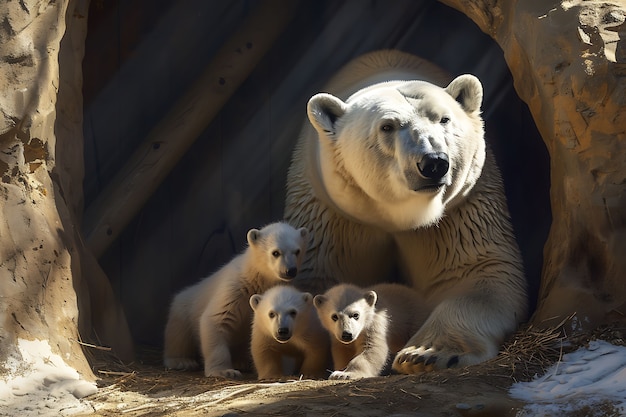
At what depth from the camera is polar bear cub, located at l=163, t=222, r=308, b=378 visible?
13.8 feet

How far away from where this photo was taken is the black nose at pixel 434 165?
3.74m

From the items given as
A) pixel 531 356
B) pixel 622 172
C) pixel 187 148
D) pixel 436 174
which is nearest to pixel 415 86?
pixel 436 174

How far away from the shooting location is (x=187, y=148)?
564 centimetres

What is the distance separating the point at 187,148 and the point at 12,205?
6.69 ft

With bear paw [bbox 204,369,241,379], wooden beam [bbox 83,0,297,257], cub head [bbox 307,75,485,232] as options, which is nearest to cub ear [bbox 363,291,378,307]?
cub head [bbox 307,75,485,232]

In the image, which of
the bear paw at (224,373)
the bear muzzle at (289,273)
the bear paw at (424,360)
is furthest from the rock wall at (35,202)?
the bear paw at (424,360)

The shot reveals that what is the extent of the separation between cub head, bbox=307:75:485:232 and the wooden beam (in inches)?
51.3

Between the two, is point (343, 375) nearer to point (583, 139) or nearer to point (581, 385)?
point (581, 385)

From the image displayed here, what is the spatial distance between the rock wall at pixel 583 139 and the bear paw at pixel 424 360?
0.51 m

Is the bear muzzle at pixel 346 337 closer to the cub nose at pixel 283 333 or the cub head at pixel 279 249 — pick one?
the cub nose at pixel 283 333

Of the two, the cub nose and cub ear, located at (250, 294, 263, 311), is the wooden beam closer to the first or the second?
cub ear, located at (250, 294, 263, 311)

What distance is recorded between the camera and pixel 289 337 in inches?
152

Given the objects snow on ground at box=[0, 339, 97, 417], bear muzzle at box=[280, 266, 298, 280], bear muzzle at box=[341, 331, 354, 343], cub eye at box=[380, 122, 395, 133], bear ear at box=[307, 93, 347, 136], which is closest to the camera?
snow on ground at box=[0, 339, 97, 417]

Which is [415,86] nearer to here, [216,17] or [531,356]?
[531,356]
